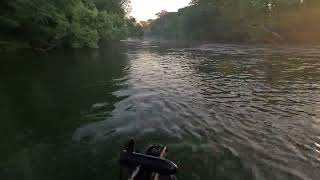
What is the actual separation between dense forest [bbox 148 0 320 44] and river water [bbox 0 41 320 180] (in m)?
63.4


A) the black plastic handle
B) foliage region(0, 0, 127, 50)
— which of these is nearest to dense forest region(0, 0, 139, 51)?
foliage region(0, 0, 127, 50)

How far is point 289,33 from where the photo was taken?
90062mm

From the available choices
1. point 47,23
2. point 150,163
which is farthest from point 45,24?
point 150,163

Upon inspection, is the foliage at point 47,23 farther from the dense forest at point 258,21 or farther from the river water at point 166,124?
the dense forest at point 258,21

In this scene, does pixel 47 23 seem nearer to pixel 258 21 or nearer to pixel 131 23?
pixel 258 21

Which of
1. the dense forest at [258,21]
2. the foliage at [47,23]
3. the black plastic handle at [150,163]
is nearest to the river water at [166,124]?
the black plastic handle at [150,163]

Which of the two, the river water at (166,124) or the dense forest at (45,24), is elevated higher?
the dense forest at (45,24)

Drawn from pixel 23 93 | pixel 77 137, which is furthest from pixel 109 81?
pixel 77 137

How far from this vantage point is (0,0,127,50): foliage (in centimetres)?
4431

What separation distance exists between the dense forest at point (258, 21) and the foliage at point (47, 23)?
158 feet

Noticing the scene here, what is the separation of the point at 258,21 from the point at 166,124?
9070 centimetres

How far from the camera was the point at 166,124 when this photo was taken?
52.0ft

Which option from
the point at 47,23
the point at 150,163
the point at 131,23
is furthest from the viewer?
the point at 131,23

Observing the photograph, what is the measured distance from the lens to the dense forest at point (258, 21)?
292ft
